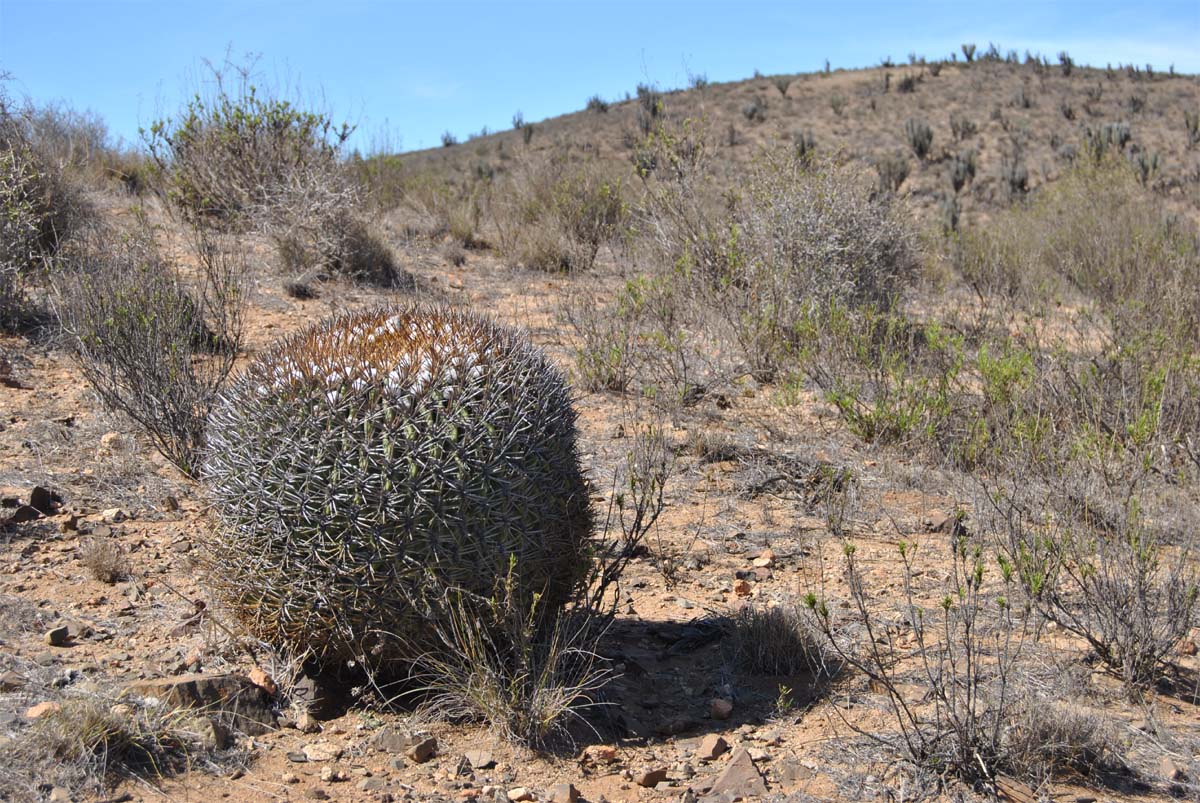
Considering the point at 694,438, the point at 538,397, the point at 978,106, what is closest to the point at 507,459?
the point at 538,397

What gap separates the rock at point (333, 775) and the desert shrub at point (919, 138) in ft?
87.8

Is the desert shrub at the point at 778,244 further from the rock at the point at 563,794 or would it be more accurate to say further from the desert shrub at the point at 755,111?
the desert shrub at the point at 755,111

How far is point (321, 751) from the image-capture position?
326cm

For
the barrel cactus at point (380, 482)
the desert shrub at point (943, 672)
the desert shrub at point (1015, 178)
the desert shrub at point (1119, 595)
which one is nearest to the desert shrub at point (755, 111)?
the desert shrub at point (1015, 178)

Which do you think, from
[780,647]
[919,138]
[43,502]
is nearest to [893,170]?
[919,138]

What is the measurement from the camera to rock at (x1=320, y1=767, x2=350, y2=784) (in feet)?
10.2

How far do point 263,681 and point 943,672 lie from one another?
2.49 meters

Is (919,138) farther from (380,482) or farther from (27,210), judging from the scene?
(380,482)

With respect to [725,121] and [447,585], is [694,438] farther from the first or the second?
[725,121]

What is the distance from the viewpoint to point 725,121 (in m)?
31.4

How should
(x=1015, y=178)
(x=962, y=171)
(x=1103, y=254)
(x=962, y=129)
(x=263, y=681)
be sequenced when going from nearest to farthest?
(x=263, y=681)
(x=1103, y=254)
(x=1015, y=178)
(x=962, y=171)
(x=962, y=129)

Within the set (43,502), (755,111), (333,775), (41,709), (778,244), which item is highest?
(755,111)

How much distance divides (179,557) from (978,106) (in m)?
32.4

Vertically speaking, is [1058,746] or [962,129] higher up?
[962,129]
